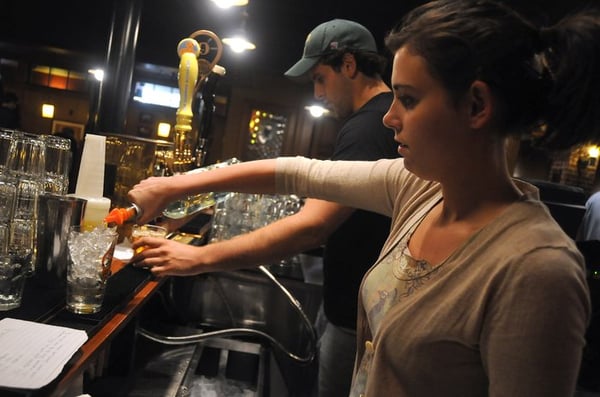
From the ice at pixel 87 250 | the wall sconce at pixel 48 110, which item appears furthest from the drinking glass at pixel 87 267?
the wall sconce at pixel 48 110

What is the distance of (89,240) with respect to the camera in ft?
3.09

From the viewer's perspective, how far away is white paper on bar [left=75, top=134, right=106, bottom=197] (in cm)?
116

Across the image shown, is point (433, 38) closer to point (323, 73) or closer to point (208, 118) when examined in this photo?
point (323, 73)

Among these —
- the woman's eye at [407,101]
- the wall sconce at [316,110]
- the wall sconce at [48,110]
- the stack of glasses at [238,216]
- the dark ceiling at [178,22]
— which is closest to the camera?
the woman's eye at [407,101]

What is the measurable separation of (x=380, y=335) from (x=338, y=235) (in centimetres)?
77

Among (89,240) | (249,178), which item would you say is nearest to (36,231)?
(89,240)

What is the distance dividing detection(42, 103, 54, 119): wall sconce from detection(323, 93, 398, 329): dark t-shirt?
441 inches

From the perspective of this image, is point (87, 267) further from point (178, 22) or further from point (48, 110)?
point (48, 110)

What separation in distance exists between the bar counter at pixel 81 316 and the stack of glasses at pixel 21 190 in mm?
42

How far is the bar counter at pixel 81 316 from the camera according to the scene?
0.69 meters

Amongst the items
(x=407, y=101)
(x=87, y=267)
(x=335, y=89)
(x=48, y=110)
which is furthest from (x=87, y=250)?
(x=48, y=110)

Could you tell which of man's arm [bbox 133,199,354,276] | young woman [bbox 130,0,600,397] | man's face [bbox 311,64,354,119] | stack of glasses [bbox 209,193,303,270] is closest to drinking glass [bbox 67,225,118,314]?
man's arm [bbox 133,199,354,276]

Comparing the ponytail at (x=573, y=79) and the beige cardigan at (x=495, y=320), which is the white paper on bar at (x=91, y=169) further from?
the ponytail at (x=573, y=79)

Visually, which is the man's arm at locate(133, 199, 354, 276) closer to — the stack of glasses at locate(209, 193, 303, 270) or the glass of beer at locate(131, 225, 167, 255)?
the glass of beer at locate(131, 225, 167, 255)
